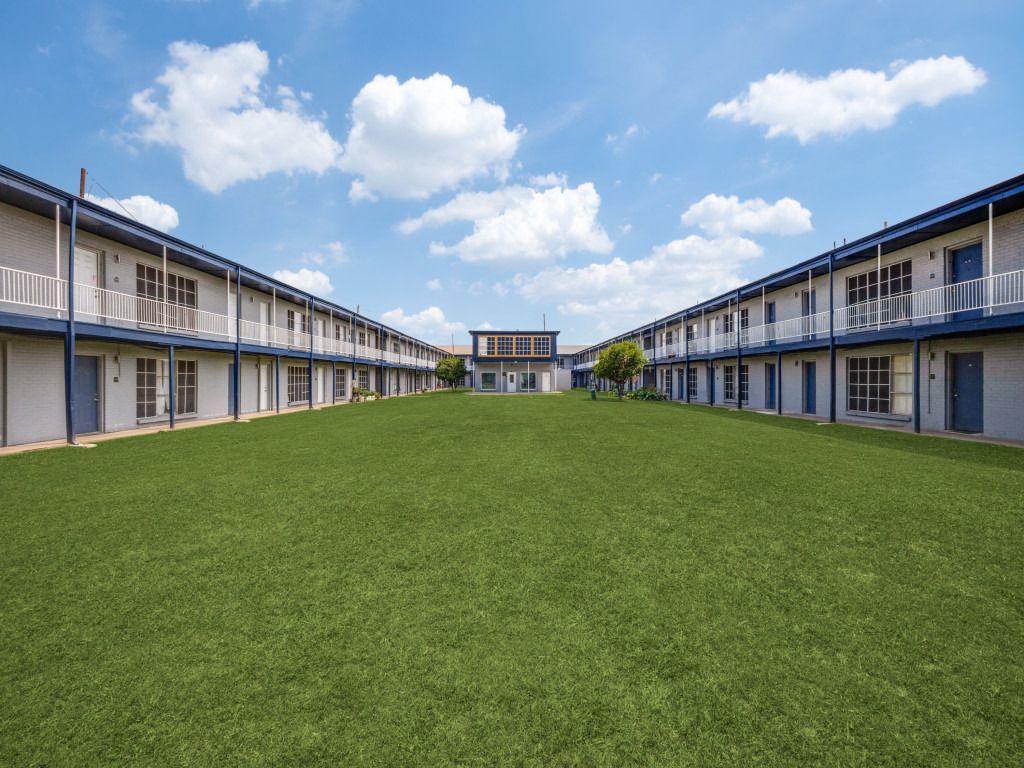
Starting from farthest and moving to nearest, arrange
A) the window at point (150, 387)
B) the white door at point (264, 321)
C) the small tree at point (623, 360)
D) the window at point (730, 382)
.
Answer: the small tree at point (623, 360), the window at point (730, 382), the white door at point (264, 321), the window at point (150, 387)

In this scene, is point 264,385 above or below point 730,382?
above

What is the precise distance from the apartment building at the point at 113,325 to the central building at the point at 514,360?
23.9 metres

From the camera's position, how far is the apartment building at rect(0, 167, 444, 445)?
10.5 meters

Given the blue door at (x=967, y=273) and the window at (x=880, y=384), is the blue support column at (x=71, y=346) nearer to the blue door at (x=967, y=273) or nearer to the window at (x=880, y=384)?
the blue door at (x=967, y=273)

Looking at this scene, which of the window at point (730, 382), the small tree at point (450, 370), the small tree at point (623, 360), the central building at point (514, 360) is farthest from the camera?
the central building at point (514, 360)

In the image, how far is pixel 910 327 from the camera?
12.6 m

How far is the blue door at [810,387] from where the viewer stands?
18.9m

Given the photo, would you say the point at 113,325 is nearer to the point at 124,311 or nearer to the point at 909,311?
the point at 124,311

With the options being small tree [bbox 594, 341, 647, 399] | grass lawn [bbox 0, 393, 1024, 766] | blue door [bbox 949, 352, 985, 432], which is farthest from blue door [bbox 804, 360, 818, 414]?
grass lawn [bbox 0, 393, 1024, 766]

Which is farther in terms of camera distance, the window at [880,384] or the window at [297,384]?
the window at [297,384]

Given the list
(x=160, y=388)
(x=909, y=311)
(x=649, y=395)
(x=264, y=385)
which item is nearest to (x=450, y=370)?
(x=649, y=395)

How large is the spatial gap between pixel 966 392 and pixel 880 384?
313cm

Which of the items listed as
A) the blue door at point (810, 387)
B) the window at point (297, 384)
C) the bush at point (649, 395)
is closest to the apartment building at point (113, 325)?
the window at point (297, 384)

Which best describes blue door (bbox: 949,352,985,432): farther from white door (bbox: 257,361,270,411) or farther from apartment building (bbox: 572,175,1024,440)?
white door (bbox: 257,361,270,411)
